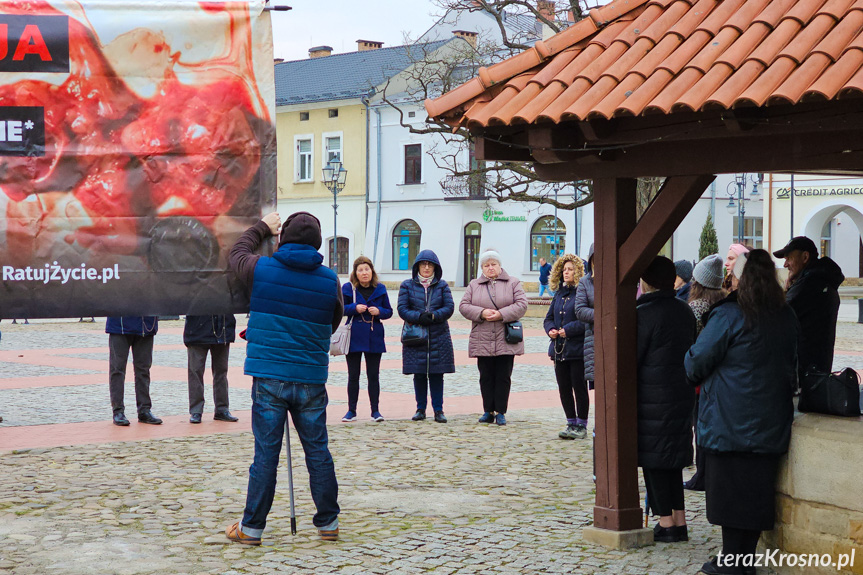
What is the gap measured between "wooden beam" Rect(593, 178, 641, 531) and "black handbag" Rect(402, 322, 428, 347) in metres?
5.04

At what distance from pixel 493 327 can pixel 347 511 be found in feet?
13.9

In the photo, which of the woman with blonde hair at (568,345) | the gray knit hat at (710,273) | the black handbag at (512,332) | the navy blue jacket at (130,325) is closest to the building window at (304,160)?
the navy blue jacket at (130,325)

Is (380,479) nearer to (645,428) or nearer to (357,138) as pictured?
(645,428)

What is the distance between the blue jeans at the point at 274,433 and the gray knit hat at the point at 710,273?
3284 millimetres

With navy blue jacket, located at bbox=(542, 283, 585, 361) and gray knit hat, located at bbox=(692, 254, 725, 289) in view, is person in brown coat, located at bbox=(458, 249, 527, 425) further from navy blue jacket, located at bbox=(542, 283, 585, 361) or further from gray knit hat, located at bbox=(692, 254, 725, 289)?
gray knit hat, located at bbox=(692, 254, 725, 289)

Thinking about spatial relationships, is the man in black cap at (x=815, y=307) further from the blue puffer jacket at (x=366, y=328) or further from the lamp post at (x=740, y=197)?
the lamp post at (x=740, y=197)

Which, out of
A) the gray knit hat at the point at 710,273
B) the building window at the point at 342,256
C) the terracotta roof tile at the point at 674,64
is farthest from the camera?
the building window at the point at 342,256

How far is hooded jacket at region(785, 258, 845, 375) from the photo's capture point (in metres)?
7.44

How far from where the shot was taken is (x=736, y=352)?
228 inches

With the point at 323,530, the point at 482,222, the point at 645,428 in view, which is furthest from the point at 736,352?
the point at 482,222

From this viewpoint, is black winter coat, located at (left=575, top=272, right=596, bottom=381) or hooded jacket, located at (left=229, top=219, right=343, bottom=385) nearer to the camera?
hooded jacket, located at (left=229, top=219, right=343, bottom=385)

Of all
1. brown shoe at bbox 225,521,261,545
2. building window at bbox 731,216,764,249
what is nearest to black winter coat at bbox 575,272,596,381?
brown shoe at bbox 225,521,261,545

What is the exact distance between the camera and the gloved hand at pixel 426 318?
1174 centimetres

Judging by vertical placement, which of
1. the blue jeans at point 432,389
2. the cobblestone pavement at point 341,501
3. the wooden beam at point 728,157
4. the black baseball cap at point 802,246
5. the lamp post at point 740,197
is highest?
the lamp post at point 740,197
